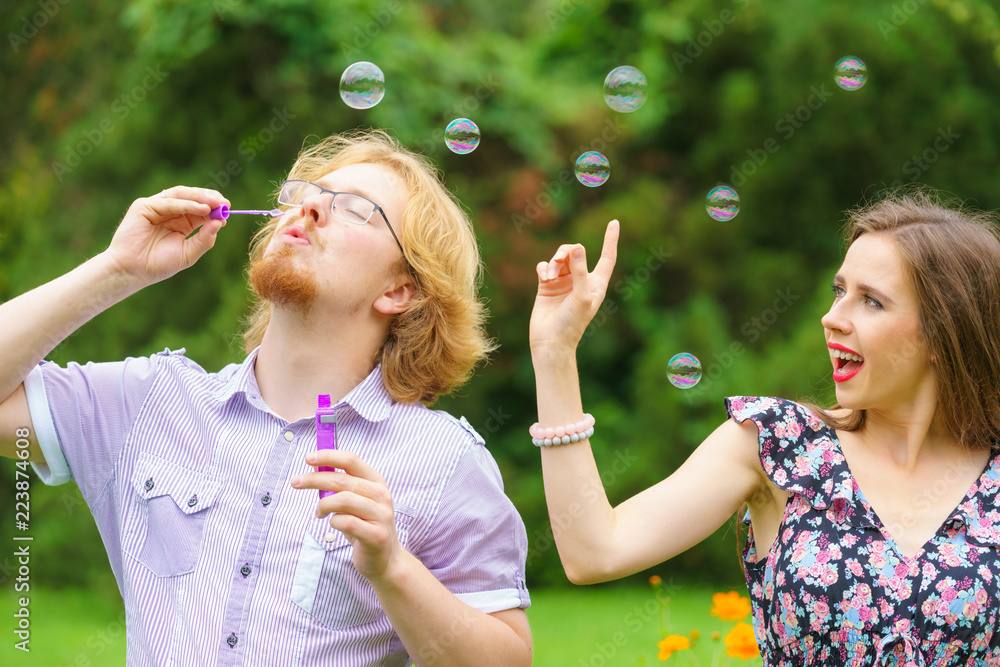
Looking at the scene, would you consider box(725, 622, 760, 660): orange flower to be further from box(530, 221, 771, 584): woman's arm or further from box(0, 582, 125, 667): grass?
box(0, 582, 125, 667): grass

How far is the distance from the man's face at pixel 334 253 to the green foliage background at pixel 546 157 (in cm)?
357

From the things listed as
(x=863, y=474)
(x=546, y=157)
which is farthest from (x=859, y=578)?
(x=546, y=157)

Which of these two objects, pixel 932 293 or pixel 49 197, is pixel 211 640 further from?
pixel 49 197

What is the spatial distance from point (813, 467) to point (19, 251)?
6594 mm

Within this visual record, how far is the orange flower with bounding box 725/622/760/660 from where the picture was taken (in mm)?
2414

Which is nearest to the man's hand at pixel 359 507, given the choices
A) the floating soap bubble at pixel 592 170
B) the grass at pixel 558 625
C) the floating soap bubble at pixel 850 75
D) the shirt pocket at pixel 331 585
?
the shirt pocket at pixel 331 585

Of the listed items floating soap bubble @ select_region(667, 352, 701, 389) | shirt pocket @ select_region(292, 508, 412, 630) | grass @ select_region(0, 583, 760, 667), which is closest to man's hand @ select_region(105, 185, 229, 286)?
shirt pocket @ select_region(292, 508, 412, 630)

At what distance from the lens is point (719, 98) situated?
720 centimetres

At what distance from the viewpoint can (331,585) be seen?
186 centimetres

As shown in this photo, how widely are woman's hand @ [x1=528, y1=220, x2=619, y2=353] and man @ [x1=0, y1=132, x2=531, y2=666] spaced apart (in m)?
0.31

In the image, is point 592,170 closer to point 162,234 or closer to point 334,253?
point 334,253

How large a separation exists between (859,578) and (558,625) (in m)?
3.99

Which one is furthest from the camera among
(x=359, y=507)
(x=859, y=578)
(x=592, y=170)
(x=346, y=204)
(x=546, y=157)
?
(x=546, y=157)

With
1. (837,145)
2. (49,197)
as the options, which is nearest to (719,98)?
(837,145)
